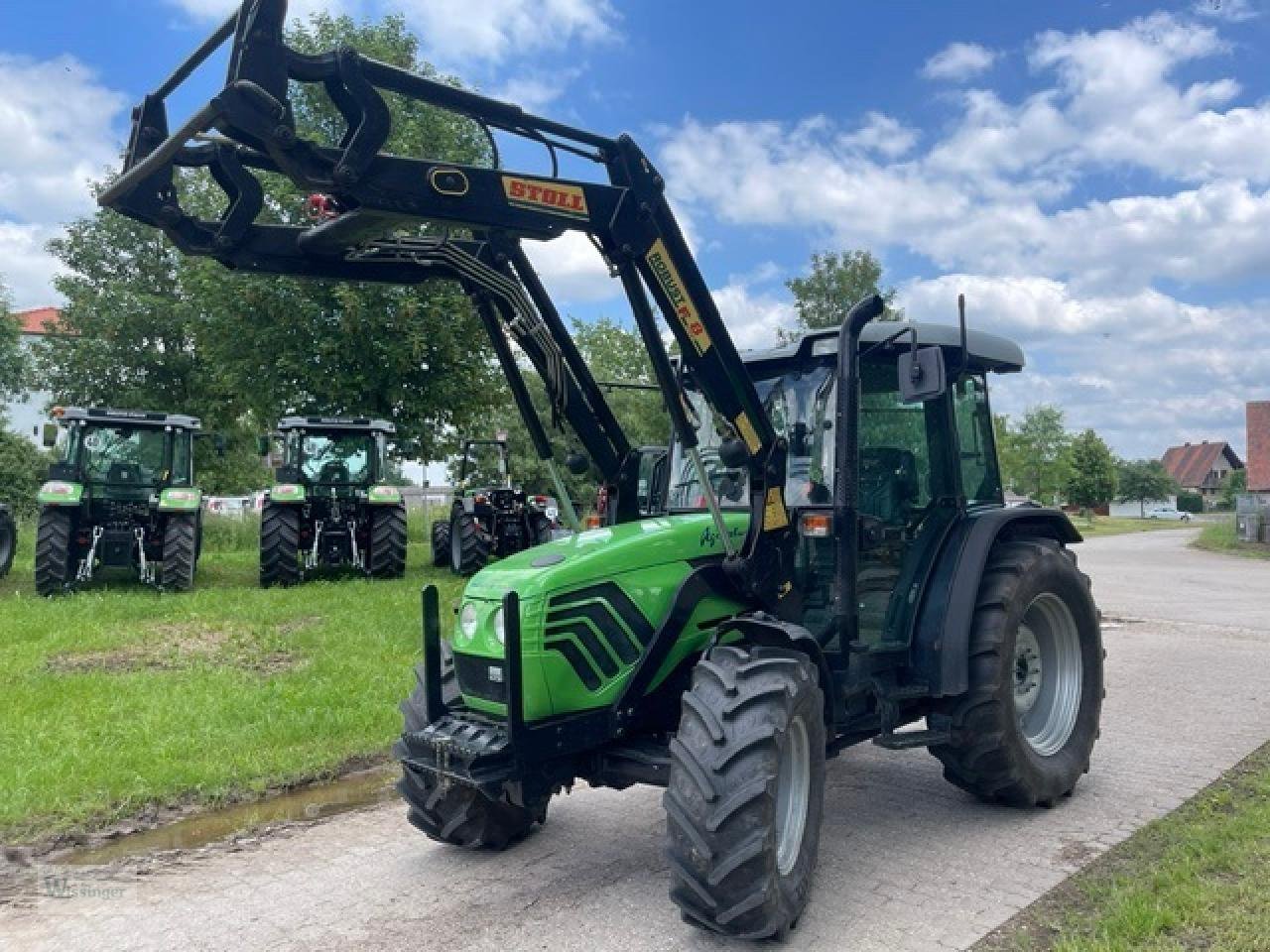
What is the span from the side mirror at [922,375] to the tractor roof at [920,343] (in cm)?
31

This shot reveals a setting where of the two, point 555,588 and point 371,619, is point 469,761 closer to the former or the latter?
point 555,588

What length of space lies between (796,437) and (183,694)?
5.36 metres

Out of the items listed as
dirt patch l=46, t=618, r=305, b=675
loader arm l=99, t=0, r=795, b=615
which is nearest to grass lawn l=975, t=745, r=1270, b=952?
loader arm l=99, t=0, r=795, b=615

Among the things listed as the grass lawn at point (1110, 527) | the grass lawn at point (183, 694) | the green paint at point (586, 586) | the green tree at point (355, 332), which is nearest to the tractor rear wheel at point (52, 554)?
the grass lawn at point (183, 694)

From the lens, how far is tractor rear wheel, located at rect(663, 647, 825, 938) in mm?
3602

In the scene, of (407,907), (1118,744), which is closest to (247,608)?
(407,907)

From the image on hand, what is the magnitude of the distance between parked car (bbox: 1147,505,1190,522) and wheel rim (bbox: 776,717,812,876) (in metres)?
71.8

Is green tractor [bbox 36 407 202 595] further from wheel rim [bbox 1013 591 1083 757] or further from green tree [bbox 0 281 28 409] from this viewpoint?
green tree [bbox 0 281 28 409]

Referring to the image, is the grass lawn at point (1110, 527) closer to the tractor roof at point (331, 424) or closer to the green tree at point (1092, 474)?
the green tree at point (1092, 474)

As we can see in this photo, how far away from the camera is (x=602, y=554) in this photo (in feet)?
14.0

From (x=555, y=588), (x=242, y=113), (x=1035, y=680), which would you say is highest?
(x=242, y=113)

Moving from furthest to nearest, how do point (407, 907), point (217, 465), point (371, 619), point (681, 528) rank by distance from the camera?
point (217, 465), point (371, 619), point (681, 528), point (407, 907)

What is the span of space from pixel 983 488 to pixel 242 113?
14.0 feet

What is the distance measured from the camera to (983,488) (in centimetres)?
582
